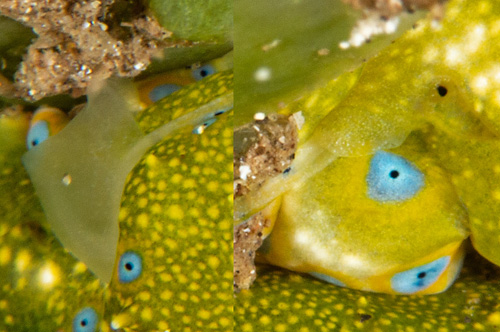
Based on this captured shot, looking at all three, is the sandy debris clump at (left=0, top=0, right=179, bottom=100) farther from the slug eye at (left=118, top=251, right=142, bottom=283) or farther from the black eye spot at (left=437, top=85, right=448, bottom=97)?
the black eye spot at (left=437, top=85, right=448, bottom=97)

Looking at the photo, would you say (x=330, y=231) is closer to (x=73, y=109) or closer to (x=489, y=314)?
(x=489, y=314)

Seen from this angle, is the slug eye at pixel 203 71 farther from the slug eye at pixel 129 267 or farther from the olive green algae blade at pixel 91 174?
the slug eye at pixel 129 267

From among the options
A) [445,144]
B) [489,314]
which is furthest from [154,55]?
[489,314]

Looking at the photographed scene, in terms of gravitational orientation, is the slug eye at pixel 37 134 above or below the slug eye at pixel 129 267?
above

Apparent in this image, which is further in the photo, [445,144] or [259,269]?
[259,269]

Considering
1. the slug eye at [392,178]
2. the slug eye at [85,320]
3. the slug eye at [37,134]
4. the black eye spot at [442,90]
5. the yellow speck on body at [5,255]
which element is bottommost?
the slug eye at [85,320]

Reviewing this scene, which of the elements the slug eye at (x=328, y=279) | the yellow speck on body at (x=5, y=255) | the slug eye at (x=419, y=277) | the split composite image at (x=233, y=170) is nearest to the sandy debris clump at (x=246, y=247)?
the split composite image at (x=233, y=170)
